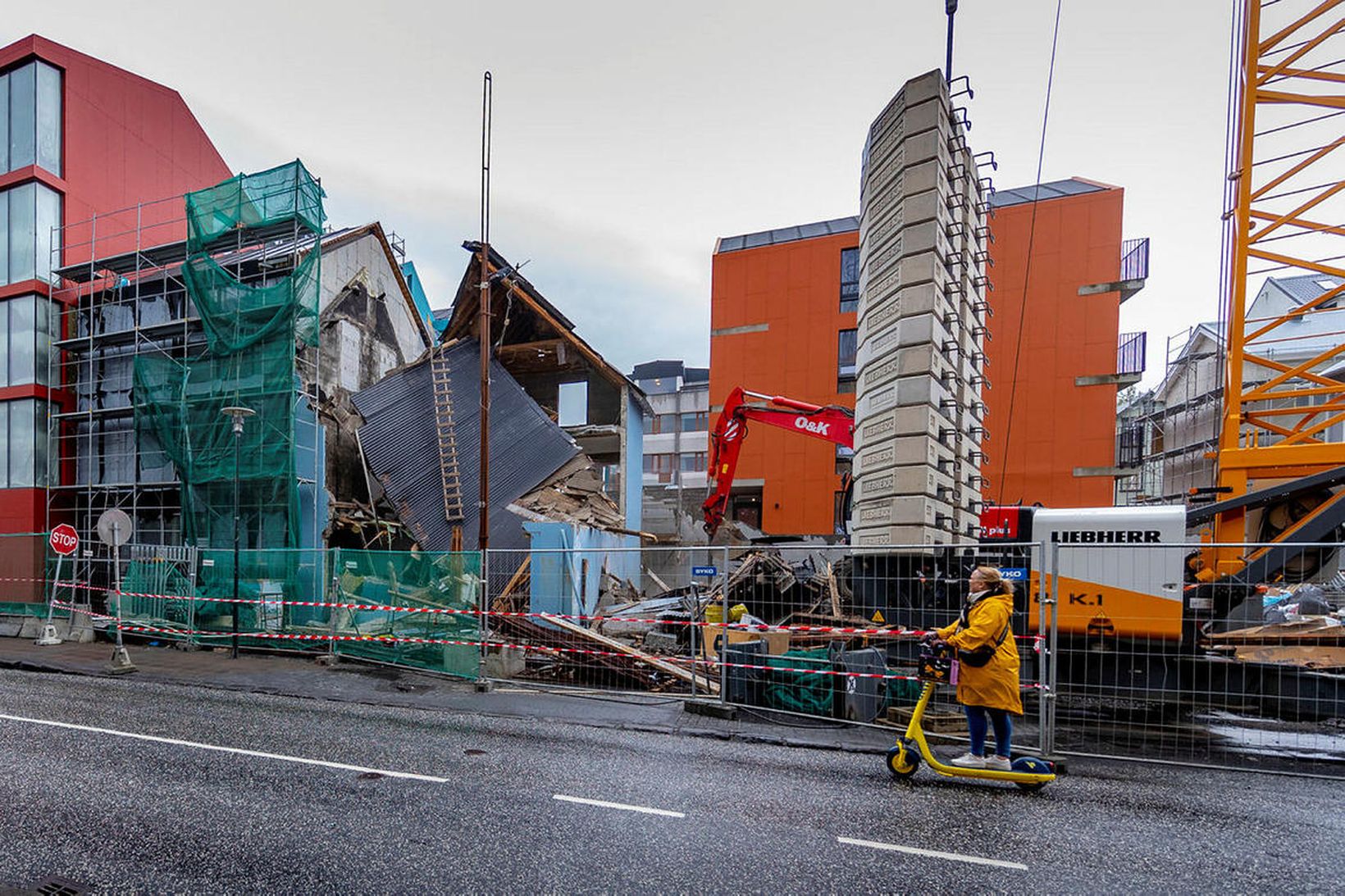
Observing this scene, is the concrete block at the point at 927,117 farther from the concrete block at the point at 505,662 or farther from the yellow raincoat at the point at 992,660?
the concrete block at the point at 505,662

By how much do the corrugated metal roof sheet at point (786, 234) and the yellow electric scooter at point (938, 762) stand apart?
28146mm

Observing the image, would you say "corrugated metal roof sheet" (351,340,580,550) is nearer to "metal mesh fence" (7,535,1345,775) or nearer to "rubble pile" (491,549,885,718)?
"rubble pile" (491,549,885,718)

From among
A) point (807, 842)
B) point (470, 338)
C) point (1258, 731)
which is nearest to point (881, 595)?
point (1258, 731)

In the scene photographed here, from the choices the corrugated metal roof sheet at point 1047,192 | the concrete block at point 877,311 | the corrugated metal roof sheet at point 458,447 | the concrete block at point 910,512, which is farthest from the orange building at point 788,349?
the concrete block at point 910,512

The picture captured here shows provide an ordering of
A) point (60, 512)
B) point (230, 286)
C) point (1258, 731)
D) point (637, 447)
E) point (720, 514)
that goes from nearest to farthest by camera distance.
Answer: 1. point (1258, 731)
2. point (720, 514)
3. point (230, 286)
4. point (60, 512)
5. point (637, 447)

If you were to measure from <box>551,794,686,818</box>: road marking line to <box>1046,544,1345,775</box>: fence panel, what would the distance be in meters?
4.15

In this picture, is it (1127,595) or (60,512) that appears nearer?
(1127,595)

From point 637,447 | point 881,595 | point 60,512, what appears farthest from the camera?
point 637,447

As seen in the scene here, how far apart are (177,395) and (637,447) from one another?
46.0 feet

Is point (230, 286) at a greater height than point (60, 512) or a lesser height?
greater

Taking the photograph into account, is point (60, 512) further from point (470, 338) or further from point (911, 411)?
point (911, 411)

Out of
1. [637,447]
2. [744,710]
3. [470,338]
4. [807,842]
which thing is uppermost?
[470,338]

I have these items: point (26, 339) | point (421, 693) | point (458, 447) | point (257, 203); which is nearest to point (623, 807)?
point (421, 693)

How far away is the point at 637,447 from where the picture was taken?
2514 cm
